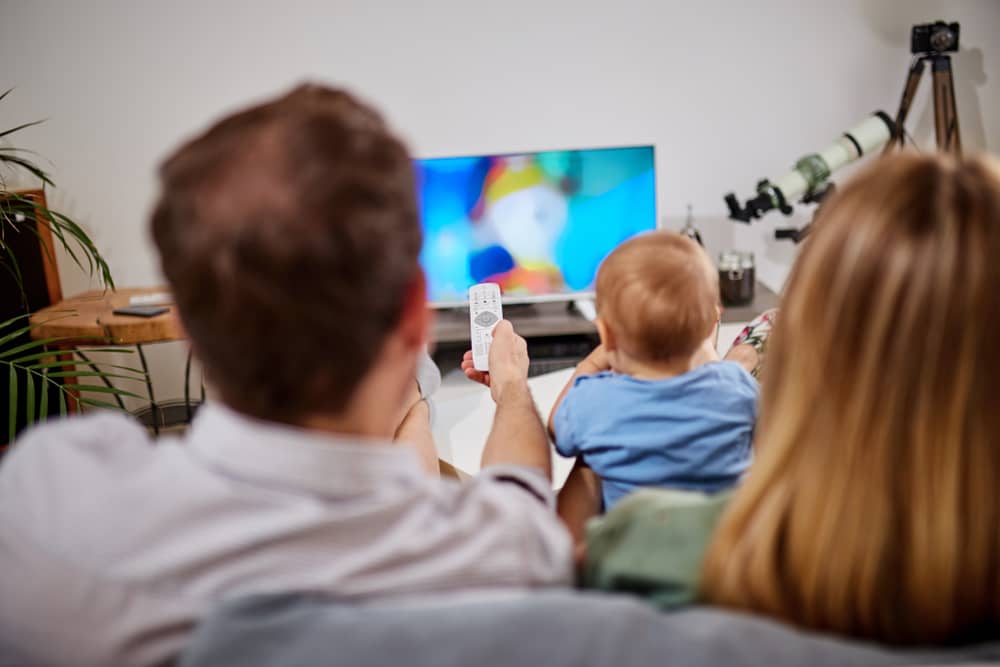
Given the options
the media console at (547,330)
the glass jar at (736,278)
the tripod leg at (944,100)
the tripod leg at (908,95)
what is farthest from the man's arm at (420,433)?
the tripod leg at (944,100)

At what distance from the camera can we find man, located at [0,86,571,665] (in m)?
0.54

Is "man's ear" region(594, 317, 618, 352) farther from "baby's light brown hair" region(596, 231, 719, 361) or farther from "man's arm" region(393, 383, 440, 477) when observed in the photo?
"man's arm" region(393, 383, 440, 477)

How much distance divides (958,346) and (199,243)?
492mm

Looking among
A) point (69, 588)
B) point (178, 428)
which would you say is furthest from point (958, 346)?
point (178, 428)

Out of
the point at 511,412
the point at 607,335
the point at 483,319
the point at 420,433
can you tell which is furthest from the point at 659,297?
the point at 420,433

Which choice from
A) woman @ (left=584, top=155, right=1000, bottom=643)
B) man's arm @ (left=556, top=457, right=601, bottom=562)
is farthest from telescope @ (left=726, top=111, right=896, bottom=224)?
woman @ (left=584, top=155, right=1000, bottom=643)

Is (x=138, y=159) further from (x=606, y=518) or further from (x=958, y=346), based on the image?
(x=958, y=346)

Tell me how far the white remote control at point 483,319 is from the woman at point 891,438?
2.39 ft

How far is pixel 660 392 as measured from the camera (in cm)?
109

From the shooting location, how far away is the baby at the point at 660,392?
1.05 metres

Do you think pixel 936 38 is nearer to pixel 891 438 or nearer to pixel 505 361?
pixel 505 361

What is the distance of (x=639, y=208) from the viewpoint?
8.70 feet

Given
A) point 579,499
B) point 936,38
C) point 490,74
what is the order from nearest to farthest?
point 579,499 → point 936,38 → point 490,74

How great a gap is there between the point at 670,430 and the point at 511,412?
20 cm
